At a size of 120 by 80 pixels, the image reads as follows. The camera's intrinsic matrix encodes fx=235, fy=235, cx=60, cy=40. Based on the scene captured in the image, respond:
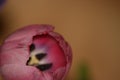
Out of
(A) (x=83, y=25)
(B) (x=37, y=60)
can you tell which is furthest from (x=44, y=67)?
(A) (x=83, y=25)

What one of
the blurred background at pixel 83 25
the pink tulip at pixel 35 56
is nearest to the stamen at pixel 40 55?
the pink tulip at pixel 35 56

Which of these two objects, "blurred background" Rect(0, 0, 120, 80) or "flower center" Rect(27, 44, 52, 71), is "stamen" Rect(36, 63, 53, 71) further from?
"blurred background" Rect(0, 0, 120, 80)

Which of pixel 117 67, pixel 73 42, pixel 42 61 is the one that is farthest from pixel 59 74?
pixel 117 67

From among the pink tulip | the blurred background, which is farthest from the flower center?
the blurred background

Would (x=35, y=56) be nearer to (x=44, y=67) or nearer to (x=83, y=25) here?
(x=44, y=67)

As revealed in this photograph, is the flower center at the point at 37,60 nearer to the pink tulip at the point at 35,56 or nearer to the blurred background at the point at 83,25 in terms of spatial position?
the pink tulip at the point at 35,56
